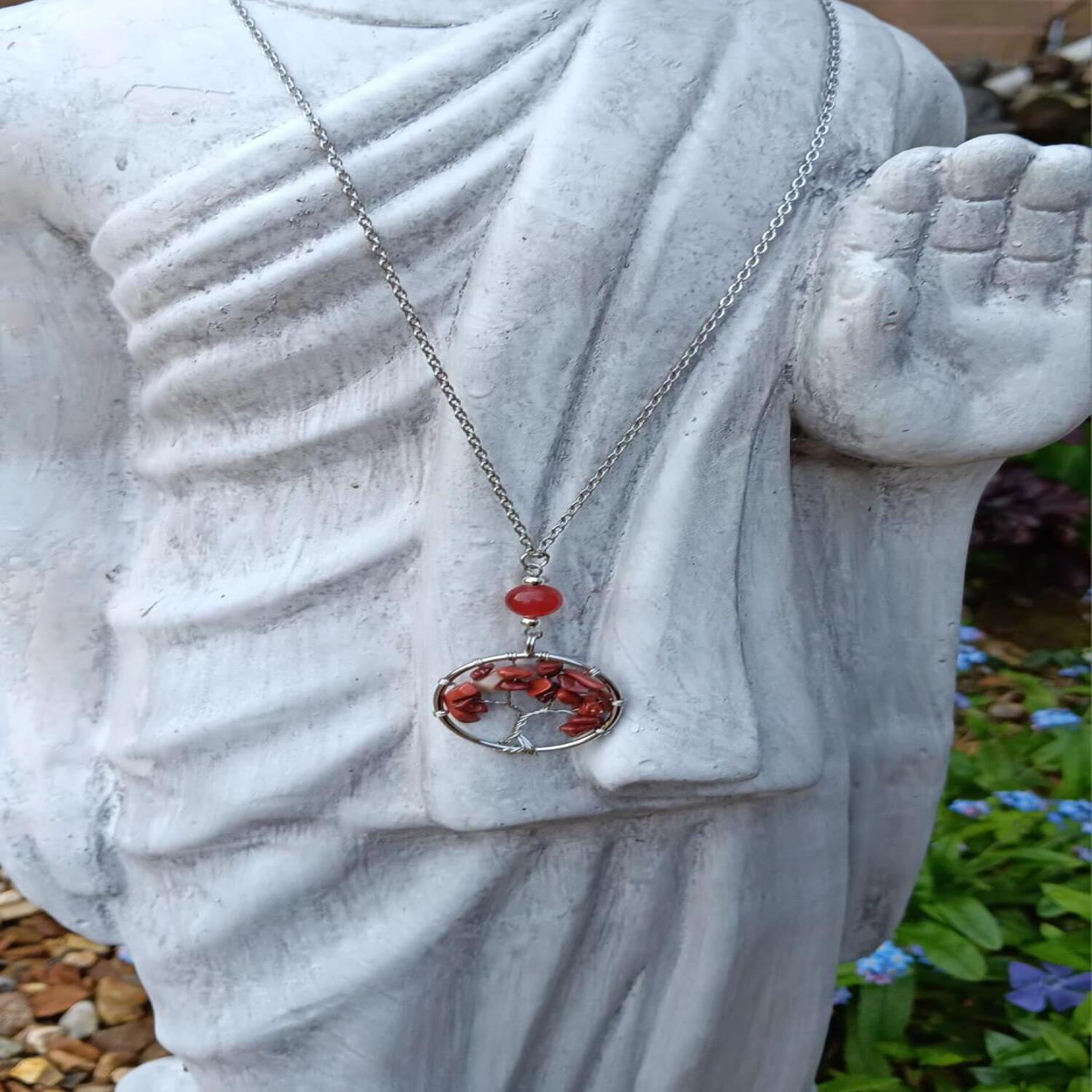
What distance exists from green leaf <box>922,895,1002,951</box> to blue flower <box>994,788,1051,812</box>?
29 centimetres

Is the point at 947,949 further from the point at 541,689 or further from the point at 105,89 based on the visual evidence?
the point at 105,89

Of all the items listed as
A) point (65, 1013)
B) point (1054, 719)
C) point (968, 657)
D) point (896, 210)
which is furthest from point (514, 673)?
point (968, 657)

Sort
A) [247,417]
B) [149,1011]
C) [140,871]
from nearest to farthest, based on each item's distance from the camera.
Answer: [247,417] → [140,871] → [149,1011]

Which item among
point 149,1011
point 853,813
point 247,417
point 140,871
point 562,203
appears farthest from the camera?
point 149,1011

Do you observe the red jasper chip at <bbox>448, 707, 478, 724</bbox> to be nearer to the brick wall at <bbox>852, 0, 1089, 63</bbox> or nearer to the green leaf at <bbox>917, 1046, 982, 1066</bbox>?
the green leaf at <bbox>917, 1046, 982, 1066</bbox>

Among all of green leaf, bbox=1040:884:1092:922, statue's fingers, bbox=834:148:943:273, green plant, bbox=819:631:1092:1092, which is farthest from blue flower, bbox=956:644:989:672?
statue's fingers, bbox=834:148:943:273

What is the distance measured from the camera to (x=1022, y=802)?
2320 millimetres

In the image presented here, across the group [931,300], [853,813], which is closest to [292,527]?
[931,300]

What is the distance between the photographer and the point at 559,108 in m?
0.91

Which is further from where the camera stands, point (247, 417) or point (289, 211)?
point (247, 417)

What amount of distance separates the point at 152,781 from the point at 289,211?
532 mm

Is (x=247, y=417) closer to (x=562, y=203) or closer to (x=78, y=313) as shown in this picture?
(x=78, y=313)

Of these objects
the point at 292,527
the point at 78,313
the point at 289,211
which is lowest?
the point at 292,527

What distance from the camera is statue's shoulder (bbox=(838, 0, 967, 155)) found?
1012mm
